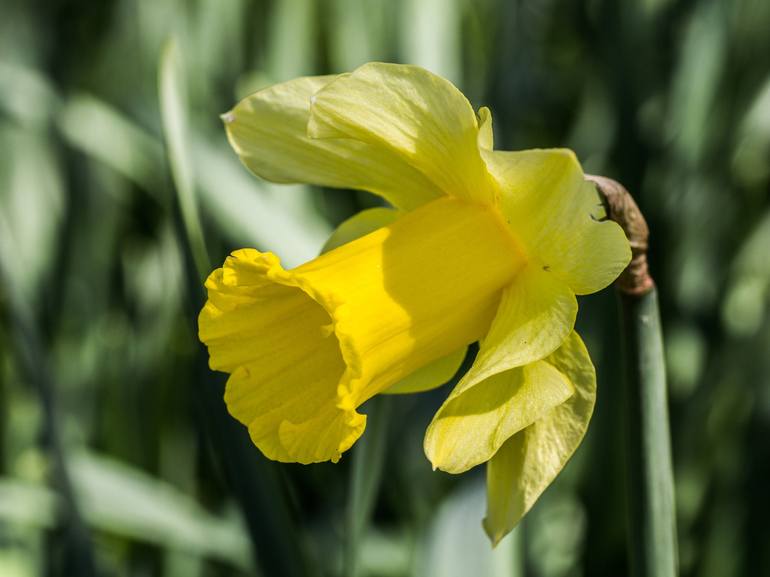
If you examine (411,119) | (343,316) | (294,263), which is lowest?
(294,263)

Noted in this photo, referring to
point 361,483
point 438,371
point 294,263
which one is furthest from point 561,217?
point 294,263

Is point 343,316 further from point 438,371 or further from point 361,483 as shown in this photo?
point 361,483

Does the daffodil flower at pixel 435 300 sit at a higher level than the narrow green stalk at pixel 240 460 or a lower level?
higher

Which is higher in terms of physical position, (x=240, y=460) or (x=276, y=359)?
(x=276, y=359)

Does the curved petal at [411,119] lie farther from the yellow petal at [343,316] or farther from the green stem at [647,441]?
the green stem at [647,441]

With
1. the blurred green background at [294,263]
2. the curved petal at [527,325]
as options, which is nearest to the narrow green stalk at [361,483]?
the blurred green background at [294,263]
